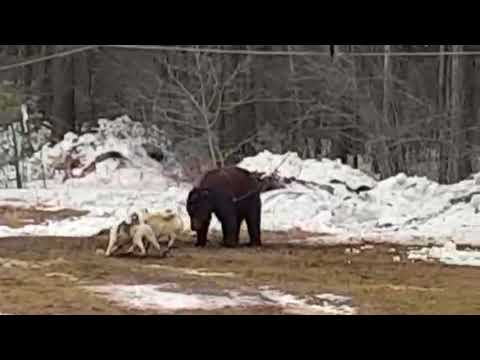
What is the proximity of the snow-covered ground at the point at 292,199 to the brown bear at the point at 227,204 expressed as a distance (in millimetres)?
968

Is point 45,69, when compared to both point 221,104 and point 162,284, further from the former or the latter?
point 162,284

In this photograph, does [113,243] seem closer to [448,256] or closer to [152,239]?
[152,239]

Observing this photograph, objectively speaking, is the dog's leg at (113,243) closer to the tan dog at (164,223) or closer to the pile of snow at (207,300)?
the tan dog at (164,223)

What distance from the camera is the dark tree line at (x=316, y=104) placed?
59.9ft

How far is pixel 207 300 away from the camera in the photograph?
6.46 m

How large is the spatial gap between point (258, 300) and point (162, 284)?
37.1 inches

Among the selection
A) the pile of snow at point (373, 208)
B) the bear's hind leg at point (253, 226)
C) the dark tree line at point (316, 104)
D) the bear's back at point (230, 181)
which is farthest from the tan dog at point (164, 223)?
the dark tree line at point (316, 104)

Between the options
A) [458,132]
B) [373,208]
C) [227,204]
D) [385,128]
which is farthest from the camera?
[385,128]

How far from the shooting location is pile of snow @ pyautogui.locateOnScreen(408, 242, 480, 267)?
8.72 meters

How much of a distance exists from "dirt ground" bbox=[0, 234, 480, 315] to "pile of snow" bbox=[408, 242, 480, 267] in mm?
181

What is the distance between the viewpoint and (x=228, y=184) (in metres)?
10.0

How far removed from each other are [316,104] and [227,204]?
10252 mm

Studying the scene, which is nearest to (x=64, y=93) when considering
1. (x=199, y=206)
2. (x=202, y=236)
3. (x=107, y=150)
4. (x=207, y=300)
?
(x=107, y=150)

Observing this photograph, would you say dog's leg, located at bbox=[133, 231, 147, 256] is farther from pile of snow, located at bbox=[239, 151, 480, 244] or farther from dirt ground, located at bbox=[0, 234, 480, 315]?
pile of snow, located at bbox=[239, 151, 480, 244]
